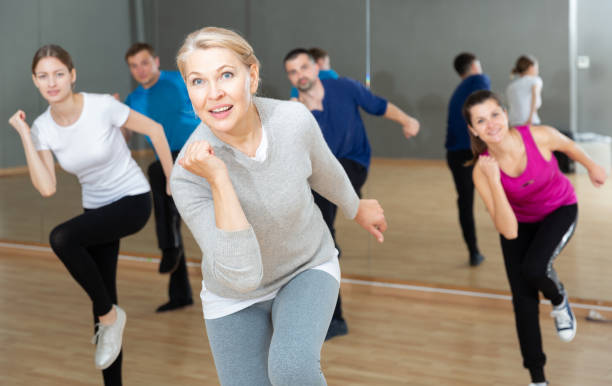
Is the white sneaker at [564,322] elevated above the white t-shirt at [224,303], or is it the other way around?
the white t-shirt at [224,303]

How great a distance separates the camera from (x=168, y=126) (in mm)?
4977

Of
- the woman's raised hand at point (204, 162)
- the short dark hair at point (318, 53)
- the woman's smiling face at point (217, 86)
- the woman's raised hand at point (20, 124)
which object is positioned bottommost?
the woman's raised hand at point (20, 124)

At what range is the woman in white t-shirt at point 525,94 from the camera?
4586 mm

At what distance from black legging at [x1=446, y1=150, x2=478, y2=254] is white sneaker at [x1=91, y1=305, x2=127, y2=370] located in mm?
2447

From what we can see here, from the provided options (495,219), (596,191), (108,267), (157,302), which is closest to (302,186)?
(495,219)

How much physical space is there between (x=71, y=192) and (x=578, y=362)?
4265mm

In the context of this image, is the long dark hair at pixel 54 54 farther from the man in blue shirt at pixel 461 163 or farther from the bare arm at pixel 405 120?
the man in blue shirt at pixel 461 163

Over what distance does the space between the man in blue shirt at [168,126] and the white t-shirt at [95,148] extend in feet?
4.36

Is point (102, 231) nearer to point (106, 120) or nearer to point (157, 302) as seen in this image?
point (106, 120)

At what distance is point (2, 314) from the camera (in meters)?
4.88

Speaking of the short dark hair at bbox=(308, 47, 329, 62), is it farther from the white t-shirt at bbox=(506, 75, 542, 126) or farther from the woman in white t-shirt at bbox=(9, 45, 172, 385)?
the woman in white t-shirt at bbox=(9, 45, 172, 385)

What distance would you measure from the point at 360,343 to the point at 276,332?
225 cm

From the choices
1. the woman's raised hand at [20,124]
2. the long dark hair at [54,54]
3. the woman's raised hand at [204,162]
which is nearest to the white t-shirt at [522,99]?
the long dark hair at [54,54]

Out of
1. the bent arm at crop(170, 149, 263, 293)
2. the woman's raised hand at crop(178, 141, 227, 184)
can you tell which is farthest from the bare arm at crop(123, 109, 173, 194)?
the woman's raised hand at crop(178, 141, 227, 184)
